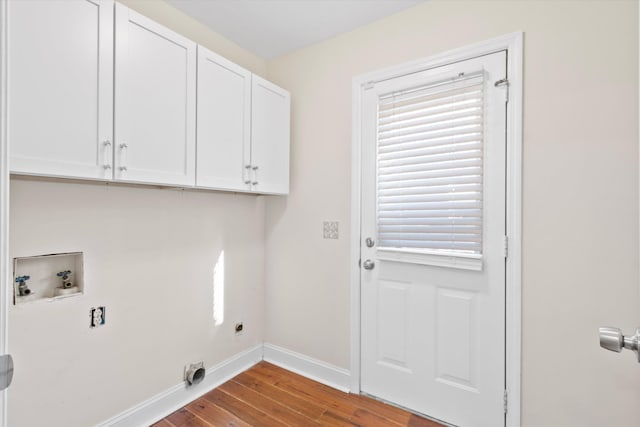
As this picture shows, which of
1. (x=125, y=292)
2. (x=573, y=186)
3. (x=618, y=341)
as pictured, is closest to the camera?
(x=618, y=341)

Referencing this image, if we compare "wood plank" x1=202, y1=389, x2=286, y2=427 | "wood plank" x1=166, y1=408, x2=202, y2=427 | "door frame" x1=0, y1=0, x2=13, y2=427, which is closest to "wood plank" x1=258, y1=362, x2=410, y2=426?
"wood plank" x1=202, y1=389, x2=286, y2=427

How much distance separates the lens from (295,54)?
98.7 inches

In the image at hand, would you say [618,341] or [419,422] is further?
[419,422]

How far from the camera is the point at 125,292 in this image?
1761 millimetres

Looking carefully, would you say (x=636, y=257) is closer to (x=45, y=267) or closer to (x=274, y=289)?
(x=274, y=289)

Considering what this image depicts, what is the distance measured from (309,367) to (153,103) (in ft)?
6.72

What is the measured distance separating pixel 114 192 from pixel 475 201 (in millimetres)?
1971

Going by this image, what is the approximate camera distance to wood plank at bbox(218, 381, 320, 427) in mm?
1883

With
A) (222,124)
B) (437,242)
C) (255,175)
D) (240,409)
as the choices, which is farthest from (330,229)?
(240,409)

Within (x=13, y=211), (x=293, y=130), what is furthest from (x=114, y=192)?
(x=293, y=130)

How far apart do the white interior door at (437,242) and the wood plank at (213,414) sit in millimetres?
870

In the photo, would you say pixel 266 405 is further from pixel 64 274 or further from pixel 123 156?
pixel 123 156

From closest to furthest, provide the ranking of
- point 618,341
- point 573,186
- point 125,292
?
point 618,341, point 573,186, point 125,292

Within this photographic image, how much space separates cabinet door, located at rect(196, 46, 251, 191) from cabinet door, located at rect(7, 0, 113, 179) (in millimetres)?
481
